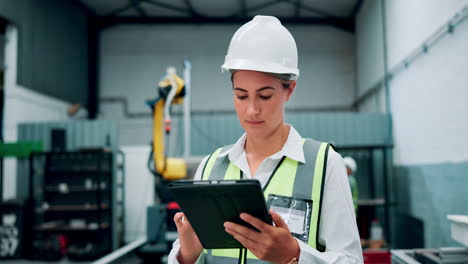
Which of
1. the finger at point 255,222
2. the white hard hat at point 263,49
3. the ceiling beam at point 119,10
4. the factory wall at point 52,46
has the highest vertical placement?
the ceiling beam at point 119,10

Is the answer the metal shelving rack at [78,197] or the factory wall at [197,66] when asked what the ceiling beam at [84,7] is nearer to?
the factory wall at [197,66]

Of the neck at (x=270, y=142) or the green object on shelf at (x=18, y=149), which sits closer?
the neck at (x=270, y=142)

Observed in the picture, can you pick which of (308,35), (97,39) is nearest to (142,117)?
(97,39)

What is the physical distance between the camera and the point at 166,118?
4324 mm

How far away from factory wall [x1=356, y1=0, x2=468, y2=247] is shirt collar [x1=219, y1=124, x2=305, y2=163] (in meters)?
3.77

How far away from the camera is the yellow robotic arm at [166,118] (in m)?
4.38

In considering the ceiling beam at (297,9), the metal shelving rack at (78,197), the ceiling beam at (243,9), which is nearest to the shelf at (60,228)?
the metal shelving rack at (78,197)

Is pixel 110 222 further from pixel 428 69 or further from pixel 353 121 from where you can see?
pixel 428 69

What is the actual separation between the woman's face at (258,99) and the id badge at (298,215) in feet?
0.75

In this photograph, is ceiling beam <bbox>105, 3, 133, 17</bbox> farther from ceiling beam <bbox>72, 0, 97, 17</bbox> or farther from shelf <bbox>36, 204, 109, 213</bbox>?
shelf <bbox>36, 204, 109, 213</bbox>

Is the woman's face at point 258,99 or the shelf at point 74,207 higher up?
the woman's face at point 258,99

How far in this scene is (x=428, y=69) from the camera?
17.5 ft

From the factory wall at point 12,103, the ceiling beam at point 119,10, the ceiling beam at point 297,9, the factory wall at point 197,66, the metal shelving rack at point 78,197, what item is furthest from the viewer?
the factory wall at point 197,66

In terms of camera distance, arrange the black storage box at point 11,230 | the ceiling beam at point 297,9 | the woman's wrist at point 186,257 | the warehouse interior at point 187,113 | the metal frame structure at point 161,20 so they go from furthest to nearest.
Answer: the metal frame structure at point 161,20, the ceiling beam at point 297,9, the black storage box at point 11,230, the warehouse interior at point 187,113, the woman's wrist at point 186,257
